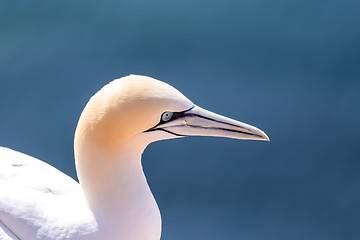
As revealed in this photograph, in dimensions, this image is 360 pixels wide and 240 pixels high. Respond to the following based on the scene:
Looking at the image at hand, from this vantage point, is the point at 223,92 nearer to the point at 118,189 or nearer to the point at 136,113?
the point at 118,189

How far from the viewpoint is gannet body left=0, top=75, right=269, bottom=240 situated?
3.46 meters

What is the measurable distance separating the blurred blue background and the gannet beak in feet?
5.67

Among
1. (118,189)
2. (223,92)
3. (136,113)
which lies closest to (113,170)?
(118,189)

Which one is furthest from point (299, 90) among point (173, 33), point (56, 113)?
point (56, 113)

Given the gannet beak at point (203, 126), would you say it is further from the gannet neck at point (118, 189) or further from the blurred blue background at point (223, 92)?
the blurred blue background at point (223, 92)

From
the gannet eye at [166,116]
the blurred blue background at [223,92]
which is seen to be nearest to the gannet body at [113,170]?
the gannet eye at [166,116]

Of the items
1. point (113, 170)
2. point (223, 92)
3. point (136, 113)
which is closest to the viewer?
point (136, 113)

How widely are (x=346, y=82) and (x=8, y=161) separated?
313cm

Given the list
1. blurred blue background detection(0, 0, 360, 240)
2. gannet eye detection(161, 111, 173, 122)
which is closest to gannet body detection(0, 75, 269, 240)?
gannet eye detection(161, 111, 173, 122)

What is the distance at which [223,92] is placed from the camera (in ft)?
19.5

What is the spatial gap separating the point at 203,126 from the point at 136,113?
394mm

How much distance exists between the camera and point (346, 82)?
6.02 metres

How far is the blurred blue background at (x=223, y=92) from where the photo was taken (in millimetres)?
5410

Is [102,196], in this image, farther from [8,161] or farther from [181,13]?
[181,13]
